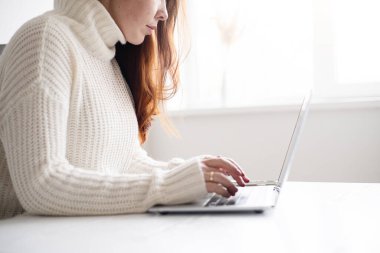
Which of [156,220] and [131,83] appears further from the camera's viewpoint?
[131,83]

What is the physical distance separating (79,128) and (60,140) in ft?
0.46

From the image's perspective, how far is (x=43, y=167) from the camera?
2.77 feet

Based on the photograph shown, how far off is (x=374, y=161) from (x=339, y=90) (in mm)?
458

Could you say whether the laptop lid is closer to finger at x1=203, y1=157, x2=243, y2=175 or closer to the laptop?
the laptop

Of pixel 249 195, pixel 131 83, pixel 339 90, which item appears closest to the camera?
pixel 249 195

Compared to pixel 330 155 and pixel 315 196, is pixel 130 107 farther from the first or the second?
pixel 330 155

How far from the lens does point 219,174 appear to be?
84 centimetres

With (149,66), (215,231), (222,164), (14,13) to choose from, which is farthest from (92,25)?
(14,13)

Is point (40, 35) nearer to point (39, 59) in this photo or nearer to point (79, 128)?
point (39, 59)

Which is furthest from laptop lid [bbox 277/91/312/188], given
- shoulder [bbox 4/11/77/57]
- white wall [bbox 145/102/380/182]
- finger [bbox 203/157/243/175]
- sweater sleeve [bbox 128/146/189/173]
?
white wall [bbox 145/102/380/182]

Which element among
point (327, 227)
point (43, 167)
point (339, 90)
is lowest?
point (43, 167)

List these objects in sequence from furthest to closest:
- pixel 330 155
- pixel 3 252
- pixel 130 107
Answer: pixel 330 155
pixel 130 107
pixel 3 252

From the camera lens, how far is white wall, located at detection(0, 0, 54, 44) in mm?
2143

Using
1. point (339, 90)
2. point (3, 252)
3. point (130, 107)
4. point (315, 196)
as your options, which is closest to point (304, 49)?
point (339, 90)
